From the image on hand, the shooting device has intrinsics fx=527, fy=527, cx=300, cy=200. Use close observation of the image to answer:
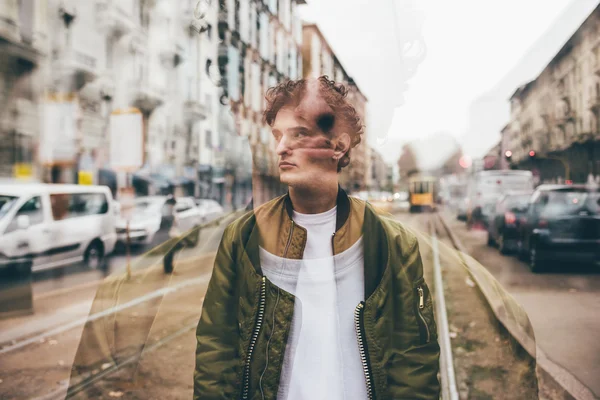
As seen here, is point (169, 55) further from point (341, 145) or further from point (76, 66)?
point (341, 145)

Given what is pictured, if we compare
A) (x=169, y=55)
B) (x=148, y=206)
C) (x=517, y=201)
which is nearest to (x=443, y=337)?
(x=517, y=201)

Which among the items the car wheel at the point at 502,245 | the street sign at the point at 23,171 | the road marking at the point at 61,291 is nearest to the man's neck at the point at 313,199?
the car wheel at the point at 502,245

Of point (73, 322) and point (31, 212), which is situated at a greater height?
point (31, 212)

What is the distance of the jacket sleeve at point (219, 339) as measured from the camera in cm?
146

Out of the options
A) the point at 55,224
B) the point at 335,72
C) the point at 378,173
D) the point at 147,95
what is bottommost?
the point at 55,224

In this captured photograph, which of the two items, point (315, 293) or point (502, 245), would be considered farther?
point (502, 245)

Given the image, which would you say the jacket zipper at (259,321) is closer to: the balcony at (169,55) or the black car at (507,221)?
the black car at (507,221)

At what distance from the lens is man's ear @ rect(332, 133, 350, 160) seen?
153 centimetres

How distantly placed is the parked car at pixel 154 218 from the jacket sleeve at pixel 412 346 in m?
3.88

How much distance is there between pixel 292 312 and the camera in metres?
1.42

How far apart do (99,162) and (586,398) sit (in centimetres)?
603

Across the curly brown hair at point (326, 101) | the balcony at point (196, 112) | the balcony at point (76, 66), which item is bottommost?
the curly brown hair at point (326, 101)

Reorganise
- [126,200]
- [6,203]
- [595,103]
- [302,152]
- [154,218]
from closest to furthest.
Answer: [302,152]
[595,103]
[6,203]
[154,218]
[126,200]

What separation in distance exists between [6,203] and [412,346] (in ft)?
19.1
